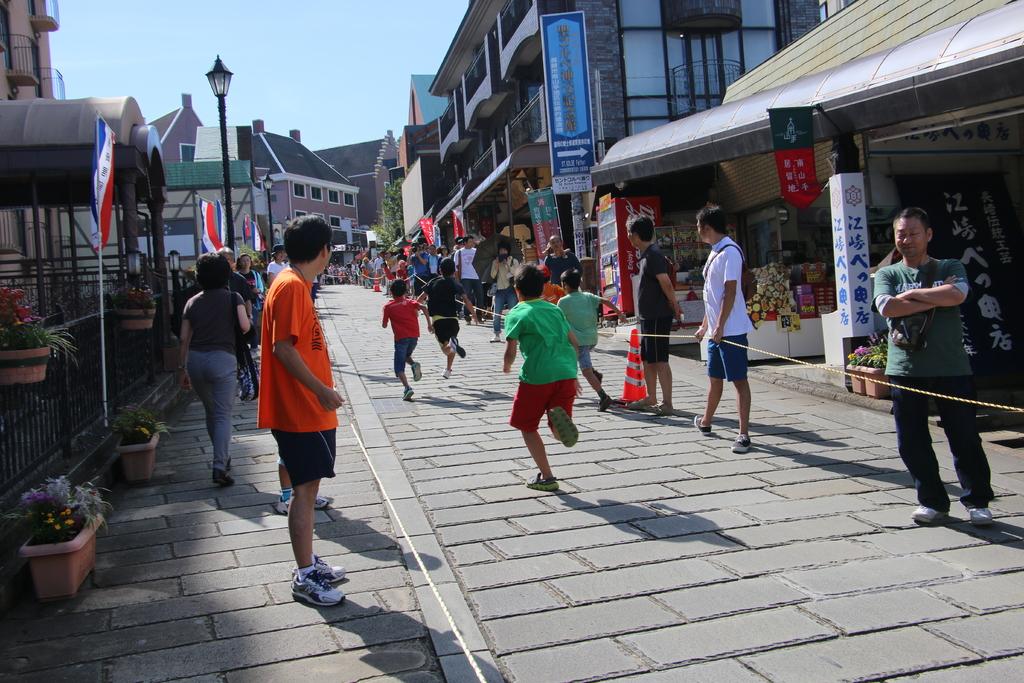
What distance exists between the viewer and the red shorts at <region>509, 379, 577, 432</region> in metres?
6.46

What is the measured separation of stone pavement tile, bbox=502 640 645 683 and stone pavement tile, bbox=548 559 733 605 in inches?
20.8

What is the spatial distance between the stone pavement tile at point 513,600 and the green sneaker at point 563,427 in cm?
173

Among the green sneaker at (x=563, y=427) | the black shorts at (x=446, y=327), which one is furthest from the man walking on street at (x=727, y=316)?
the black shorts at (x=446, y=327)

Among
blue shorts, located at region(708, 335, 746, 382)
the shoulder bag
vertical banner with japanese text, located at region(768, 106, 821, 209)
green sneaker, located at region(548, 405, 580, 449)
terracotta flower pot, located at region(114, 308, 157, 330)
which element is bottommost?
green sneaker, located at region(548, 405, 580, 449)

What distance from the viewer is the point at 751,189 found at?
49.5 ft

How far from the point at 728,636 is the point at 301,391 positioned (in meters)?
2.23

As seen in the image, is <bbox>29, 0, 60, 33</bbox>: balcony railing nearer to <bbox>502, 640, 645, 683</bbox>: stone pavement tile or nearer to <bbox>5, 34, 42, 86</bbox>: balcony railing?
<bbox>5, 34, 42, 86</bbox>: balcony railing

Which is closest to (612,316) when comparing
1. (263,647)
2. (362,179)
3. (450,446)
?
(450,446)

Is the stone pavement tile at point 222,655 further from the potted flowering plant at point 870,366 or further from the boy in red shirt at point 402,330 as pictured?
the boy in red shirt at point 402,330

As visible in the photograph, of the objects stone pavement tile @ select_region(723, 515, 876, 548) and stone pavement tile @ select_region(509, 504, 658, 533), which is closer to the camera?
stone pavement tile @ select_region(723, 515, 876, 548)

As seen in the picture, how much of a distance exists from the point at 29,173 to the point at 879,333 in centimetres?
1074

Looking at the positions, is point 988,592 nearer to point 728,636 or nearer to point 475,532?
point 728,636

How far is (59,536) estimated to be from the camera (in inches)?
192

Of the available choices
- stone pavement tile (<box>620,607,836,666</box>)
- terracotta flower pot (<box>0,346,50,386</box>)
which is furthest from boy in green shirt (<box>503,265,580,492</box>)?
terracotta flower pot (<box>0,346,50,386</box>)
